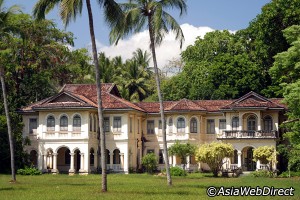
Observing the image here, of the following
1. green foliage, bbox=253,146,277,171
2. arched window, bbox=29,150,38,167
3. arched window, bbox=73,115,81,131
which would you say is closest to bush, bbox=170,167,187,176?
green foliage, bbox=253,146,277,171

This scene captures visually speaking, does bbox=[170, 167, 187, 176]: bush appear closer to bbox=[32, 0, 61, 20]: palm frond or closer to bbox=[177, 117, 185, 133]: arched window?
bbox=[177, 117, 185, 133]: arched window

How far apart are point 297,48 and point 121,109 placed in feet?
75.8

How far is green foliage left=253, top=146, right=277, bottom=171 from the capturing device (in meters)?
43.1

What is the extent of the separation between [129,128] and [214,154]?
28.8 feet

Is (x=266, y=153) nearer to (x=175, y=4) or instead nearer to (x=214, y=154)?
(x=214, y=154)

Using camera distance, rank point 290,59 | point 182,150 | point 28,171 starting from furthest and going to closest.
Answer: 1. point 182,150
2. point 28,171
3. point 290,59

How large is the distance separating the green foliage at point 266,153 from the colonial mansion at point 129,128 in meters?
1.43

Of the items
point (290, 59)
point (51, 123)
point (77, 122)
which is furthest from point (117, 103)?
point (290, 59)

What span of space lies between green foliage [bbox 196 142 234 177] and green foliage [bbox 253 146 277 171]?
2623 millimetres

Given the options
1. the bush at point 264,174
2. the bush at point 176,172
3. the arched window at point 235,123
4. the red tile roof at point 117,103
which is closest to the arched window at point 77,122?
the red tile roof at point 117,103

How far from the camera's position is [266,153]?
4306 cm

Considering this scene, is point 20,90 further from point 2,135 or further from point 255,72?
point 255,72

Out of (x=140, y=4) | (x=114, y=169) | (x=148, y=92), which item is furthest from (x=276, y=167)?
(x=148, y=92)

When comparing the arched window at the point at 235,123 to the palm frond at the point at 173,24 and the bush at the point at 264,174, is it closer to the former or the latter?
the bush at the point at 264,174
